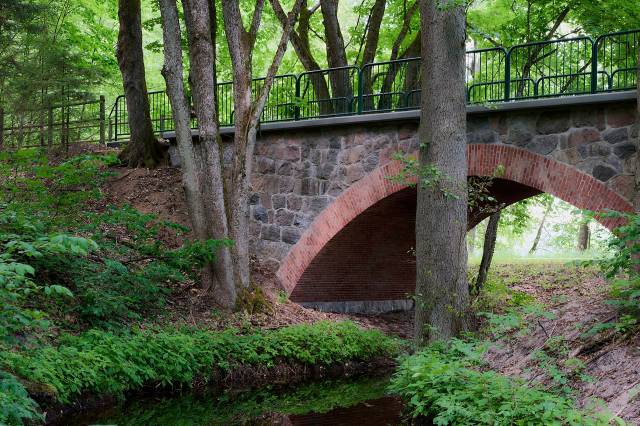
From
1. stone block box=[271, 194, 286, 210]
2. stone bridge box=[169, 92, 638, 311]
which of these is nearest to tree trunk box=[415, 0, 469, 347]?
stone bridge box=[169, 92, 638, 311]

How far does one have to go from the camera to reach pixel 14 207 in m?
8.65

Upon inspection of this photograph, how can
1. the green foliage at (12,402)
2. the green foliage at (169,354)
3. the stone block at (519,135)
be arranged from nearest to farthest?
1. the green foliage at (12,402)
2. the green foliage at (169,354)
3. the stone block at (519,135)

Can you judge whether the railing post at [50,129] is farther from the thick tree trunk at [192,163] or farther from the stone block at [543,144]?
the stone block at [543,144]

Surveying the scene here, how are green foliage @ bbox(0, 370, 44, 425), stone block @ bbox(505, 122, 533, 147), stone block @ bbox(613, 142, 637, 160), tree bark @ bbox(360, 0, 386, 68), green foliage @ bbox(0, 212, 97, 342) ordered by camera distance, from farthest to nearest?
1. tree bark @ bbox(360, 0, 386, 68)
2. stone block @ bbox(505, 122, 533, 147)
3. stone block @ bbox(613, 142, 637, 160)
4. green foliage @ bbox(0, 370, 44, 425)
5. green foliage @ bbox(0, 212, 97, 342)

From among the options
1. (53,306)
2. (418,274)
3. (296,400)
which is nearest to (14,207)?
(53,306)

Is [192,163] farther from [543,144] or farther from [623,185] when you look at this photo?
[623,185]

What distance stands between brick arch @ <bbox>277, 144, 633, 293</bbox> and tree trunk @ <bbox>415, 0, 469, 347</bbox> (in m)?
1.39

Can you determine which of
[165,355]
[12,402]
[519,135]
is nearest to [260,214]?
[519,135]

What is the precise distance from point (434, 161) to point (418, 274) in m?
1.22

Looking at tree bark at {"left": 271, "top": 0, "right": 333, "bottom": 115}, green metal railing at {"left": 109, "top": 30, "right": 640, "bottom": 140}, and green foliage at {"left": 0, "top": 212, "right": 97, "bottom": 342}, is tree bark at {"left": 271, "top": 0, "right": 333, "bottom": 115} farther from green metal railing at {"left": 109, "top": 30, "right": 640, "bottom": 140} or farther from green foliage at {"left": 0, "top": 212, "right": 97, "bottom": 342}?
green foliage at {"left": 0, "top": 212, "right": 97, "bottom": 342}

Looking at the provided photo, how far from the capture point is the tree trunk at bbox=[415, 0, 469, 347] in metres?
8.32

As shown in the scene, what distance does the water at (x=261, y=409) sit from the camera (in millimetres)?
7586

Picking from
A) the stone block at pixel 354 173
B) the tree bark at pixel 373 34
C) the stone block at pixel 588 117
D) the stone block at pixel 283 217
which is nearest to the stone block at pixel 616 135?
the stone block at pixel 588 117

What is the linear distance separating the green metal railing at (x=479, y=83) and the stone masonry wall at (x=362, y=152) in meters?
0.28
